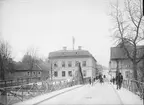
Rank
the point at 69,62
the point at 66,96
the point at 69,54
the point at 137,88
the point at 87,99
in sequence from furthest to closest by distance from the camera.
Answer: the point at 69,54 → the point at 69,62 → the point at 66,96 → the point at 137,88 → the point at 87,99

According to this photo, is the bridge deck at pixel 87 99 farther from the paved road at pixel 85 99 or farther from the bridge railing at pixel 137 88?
the bridge railing at pixel 137 88

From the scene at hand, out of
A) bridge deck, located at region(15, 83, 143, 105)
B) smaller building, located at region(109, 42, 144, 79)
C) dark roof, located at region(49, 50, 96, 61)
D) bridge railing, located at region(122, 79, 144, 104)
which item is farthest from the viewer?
dark roof, located at region(49, 50, 96, 61)

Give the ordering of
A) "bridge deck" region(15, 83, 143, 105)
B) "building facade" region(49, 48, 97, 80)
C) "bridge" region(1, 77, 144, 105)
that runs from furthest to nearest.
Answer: "building facade" region(49, 48, 97, 80) → "bridge" region(1, 77, 144, 105) → "bridge deck" region(15, 83, 143, 105)

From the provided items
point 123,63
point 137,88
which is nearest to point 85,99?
point 137,88

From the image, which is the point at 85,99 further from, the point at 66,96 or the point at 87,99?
the point at 66,96

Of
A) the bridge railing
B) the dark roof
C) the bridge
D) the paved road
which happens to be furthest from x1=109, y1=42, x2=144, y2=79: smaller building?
the paved road

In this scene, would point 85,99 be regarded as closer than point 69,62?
Yes

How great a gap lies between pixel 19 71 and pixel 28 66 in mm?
2489

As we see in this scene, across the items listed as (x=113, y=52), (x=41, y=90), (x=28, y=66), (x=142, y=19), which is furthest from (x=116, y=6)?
(x=28, y=66)

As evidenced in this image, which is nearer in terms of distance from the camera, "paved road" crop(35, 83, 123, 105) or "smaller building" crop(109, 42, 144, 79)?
"paved road" crop(35, 83, 123, 105)

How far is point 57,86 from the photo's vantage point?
16000 millimetres

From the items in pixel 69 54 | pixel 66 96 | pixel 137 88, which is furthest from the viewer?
pixel 69 54

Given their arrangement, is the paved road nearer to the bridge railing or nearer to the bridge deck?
the bridge deck

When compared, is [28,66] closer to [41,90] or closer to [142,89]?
[41,90]
